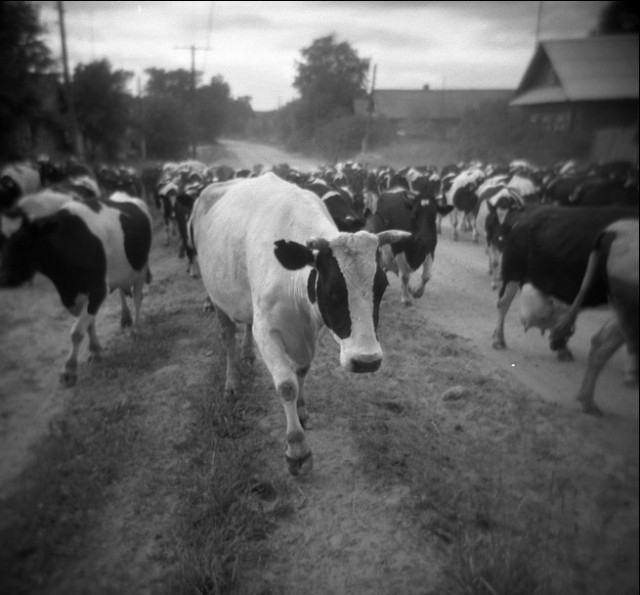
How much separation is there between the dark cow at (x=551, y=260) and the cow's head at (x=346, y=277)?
979mm

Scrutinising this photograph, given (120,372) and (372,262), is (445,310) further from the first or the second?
(120,372)

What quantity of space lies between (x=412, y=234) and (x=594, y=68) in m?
2.81

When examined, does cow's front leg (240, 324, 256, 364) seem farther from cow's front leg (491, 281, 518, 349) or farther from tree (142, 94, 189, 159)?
cow's front leg (491, 281, 518, 349)

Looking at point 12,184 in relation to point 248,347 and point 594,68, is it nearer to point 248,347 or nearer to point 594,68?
point 594,68

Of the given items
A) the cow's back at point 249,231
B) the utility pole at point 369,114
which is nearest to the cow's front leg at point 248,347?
the cow's back at point 249,231

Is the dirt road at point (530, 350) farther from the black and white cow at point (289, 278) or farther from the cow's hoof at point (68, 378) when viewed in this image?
the cow's hoof at point (68, 378)

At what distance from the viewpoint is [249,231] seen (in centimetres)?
361

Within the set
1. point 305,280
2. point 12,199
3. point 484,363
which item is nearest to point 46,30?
point 12,199

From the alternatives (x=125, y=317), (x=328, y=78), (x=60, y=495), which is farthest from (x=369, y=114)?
(x=125, y=317)

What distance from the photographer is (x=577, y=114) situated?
137cm

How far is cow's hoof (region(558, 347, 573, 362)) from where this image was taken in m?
1.30

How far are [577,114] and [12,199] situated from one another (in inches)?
122

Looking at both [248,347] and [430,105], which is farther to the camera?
[248,347]

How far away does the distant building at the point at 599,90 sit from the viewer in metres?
1.26
